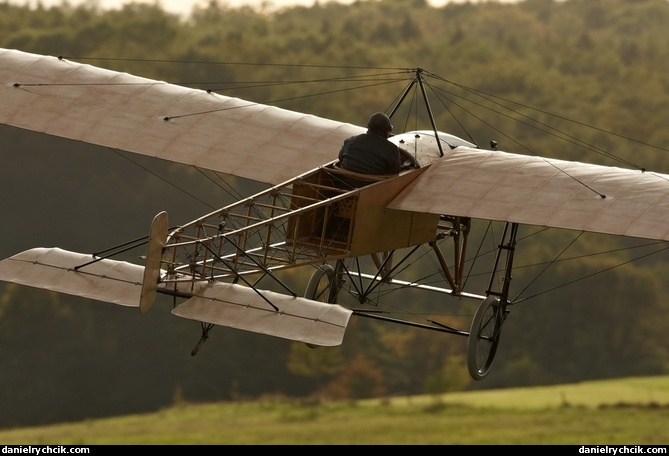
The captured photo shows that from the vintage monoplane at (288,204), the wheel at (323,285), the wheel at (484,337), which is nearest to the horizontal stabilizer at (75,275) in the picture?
the vintage monoplane at (288,204)

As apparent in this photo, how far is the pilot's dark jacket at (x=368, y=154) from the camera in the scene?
63.5 ft

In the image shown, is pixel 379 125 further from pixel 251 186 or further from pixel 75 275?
pixel 251 186

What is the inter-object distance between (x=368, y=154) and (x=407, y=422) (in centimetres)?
4539

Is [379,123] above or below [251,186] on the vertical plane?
above

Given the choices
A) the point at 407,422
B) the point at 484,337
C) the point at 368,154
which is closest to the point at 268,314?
the point at 368,154

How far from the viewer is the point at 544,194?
1969 cm

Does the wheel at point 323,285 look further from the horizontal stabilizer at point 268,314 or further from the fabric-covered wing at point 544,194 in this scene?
the horizontal stabilizer at point 268,314

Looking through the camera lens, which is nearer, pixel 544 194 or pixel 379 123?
pixel 379 123

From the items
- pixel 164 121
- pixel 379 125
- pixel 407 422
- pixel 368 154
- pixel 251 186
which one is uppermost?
pixel 379 125

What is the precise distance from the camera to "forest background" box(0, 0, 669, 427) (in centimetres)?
7319

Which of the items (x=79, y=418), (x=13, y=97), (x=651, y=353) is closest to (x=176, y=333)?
(x=79, y=418)

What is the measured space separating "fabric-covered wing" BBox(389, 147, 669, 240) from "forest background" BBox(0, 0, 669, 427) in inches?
1286

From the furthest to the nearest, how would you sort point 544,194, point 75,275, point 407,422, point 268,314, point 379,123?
1. point 407,422
2. point 544,194
3. point 379,123
4. point 75,275
5. point 268,314

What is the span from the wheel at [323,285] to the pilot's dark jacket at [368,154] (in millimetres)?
2854
